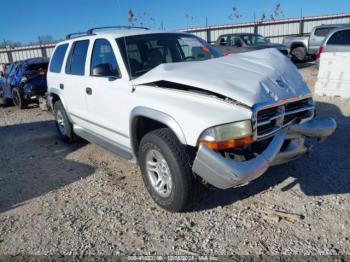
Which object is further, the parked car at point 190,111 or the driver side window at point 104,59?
the driver side window at point 104,59

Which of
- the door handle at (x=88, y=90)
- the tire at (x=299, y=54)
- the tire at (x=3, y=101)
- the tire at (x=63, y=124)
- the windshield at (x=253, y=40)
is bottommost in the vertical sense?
the tire at (x=3, y=101)

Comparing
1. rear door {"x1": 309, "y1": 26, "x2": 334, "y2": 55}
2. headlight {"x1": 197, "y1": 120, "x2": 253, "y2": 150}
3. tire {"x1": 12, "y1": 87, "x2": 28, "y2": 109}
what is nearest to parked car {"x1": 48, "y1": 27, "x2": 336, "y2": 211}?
headlight {"x1": 197, "y1": 120, "x2": 253, "y2": 150}

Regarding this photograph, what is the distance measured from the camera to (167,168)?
11.0ft

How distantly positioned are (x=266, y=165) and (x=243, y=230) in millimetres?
728

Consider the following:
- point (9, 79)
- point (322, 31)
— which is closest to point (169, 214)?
point (9, 79)

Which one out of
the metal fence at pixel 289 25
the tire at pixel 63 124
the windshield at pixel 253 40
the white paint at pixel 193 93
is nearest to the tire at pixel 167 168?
the white paint at pixel 193 93

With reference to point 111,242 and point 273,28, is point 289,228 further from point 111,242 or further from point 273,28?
point 273,28

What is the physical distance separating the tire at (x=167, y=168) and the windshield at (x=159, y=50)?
3.21 ft

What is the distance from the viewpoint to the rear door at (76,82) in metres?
4.94

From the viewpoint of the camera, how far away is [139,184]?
4.34 meters

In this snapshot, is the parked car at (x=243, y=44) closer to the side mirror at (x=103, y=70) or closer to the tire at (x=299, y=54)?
the tire at (x=299, y=54)

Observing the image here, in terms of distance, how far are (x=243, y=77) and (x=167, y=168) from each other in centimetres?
122

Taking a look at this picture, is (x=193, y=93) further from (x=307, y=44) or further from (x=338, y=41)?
(x=307, y=44)

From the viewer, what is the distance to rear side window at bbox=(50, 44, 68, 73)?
5918mm
